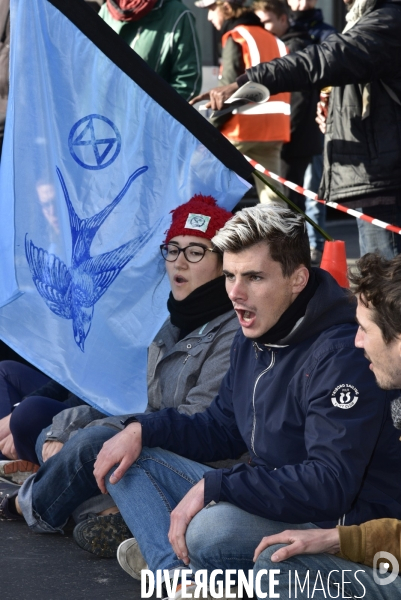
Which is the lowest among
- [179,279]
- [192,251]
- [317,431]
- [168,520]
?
[168,520]

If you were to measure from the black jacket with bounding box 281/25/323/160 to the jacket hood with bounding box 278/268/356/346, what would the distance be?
16.4 feet

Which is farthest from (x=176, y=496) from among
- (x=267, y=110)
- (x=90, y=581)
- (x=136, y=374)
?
(x=267, y=110)

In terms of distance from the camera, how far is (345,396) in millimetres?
3021

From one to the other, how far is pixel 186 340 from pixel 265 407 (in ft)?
2.57

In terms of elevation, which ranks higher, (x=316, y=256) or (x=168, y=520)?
(x=316, y=256)

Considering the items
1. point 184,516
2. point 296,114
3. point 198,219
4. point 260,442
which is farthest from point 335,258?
point 296,114

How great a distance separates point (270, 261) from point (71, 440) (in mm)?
1031

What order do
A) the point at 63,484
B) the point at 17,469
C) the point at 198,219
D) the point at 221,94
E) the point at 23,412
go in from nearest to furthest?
the point at 63,484
the point at 198,219
the point at 23,412
the point at 17,469
the point at 221,94

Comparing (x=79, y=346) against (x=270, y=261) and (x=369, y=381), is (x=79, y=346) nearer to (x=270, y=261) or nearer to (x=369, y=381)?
(x=270, y=261)

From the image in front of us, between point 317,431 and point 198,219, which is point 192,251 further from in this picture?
point 317,431

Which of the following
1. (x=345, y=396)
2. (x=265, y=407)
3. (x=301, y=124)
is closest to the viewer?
(x=345, y=396)

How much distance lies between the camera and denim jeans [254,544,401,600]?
9.34 ft

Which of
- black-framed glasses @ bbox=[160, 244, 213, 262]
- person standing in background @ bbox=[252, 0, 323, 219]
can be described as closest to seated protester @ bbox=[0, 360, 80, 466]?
black-framed glasses @ bbox=[160, 244, 213, 262]

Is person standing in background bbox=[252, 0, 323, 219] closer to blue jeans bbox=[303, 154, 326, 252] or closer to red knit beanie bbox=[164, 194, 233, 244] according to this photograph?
blue jeans bbox=[303, 154, 326, 252]
